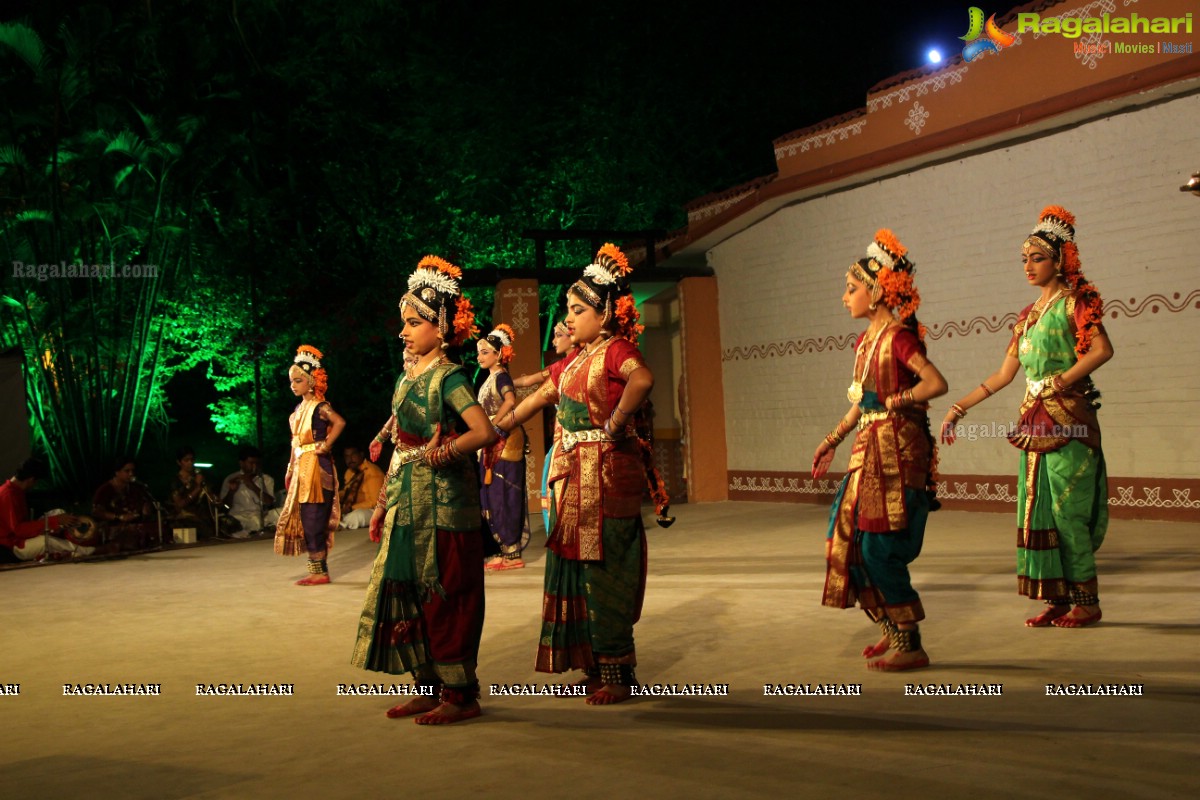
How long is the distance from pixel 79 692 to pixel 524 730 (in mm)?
2283

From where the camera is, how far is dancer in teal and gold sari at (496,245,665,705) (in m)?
5.12

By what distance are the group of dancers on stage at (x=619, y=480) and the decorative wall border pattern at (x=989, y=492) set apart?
4602 millimetres

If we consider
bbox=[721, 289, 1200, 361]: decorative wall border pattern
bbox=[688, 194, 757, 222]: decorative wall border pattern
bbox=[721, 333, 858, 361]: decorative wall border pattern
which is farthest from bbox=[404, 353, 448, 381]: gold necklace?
bbox=[688, 194, 757, 222]: decorative wall border pattern

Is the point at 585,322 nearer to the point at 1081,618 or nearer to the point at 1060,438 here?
the point at 1060,438

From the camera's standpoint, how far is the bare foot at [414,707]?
194 inches

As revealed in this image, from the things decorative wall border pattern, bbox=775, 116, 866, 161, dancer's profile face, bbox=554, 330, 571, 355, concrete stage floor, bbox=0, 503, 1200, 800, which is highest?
decorative wall border pattern, bbox=775, 116, 866, 161

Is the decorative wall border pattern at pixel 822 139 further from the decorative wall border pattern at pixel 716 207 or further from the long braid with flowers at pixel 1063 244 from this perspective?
the long braid with flowers at pixel 1063 244

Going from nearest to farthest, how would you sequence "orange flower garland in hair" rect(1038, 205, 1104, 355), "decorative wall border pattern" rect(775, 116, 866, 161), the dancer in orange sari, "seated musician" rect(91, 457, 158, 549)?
"orange flower garland in hair" rect(1038, 205, 1104, 355) → the dancer in orange sari → "seated musician" rect(91, 457, 158, 549) → "decorative wall border pattern" rect(775, 116, 866, 161)

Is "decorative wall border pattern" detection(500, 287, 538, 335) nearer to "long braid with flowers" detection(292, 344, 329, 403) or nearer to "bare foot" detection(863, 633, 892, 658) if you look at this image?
"long braid with flowers" detection(292, 344, 329, 403)

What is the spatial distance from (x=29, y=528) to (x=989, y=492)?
9.23 metres

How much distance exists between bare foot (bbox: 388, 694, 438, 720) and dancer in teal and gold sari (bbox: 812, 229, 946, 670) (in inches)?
68.7

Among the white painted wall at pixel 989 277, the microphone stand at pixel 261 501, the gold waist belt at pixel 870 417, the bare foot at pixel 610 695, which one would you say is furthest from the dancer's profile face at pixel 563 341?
the microphone stand at pixel 261 501

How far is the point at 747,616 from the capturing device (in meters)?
7.00

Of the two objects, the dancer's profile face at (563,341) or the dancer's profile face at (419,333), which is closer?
the dancer's profile face at (419,333)
